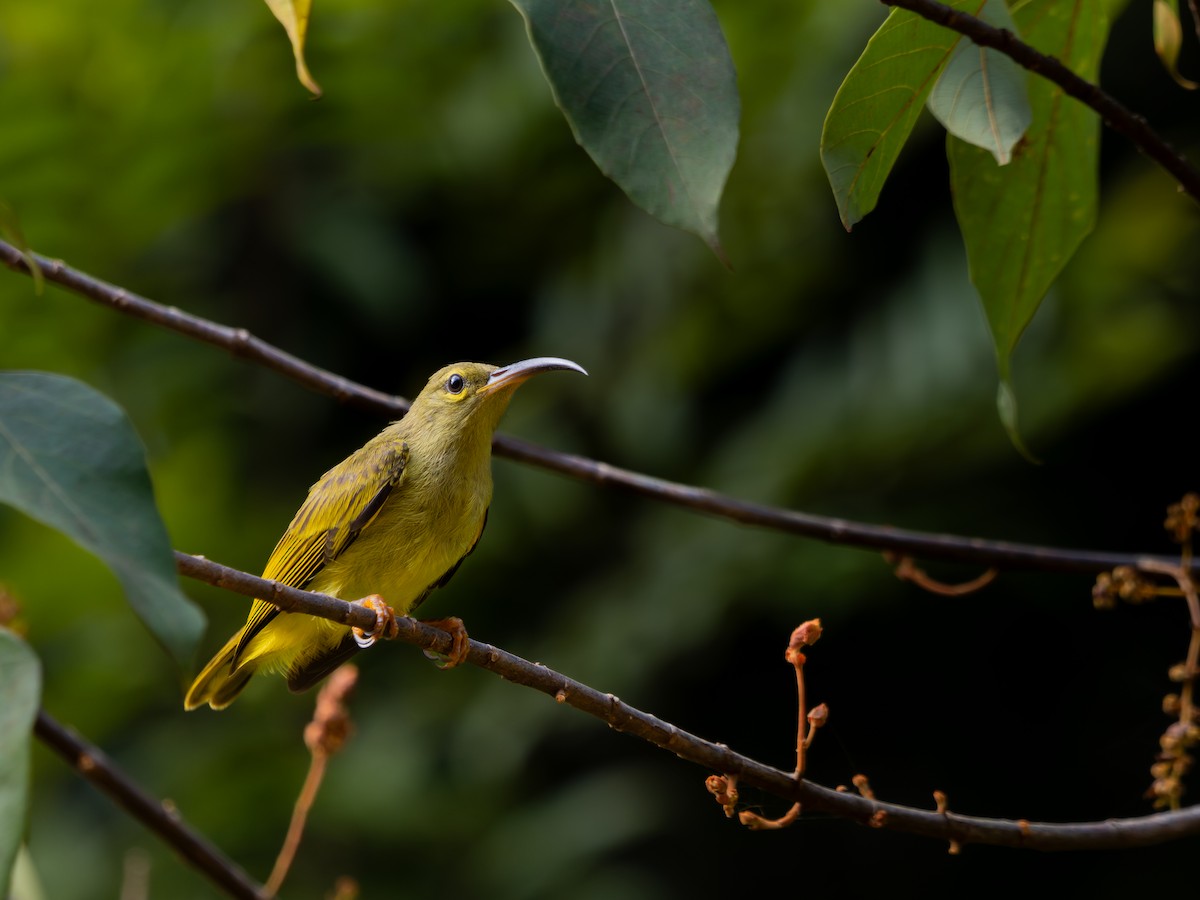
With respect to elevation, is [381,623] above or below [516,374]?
below

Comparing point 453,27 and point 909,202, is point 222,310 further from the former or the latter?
point 909,202

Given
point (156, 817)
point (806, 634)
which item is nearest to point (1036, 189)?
point (806, 634)

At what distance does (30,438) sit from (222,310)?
5677mm

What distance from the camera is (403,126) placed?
697 centimetres

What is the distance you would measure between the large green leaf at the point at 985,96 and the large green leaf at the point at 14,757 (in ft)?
4.86

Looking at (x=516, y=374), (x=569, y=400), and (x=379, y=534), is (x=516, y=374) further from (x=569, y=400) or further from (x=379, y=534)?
(x=569, y=400)

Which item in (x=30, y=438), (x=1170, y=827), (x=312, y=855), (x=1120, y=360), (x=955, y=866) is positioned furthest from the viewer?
(x=312, y=855)

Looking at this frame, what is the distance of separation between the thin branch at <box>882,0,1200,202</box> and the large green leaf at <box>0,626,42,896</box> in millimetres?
1360

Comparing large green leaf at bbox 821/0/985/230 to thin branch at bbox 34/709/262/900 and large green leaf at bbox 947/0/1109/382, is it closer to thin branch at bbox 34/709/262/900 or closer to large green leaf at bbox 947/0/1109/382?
large green leaf at bbox 947/0/1109/382

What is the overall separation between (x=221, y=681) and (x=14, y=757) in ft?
8.11

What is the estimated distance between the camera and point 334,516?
3.52 metres

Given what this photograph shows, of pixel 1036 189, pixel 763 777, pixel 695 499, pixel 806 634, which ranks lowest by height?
pixel 763 777

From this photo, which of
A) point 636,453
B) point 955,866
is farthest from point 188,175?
point 955,866

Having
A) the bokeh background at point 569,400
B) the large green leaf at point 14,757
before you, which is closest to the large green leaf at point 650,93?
the large green leaf at point 14,757
